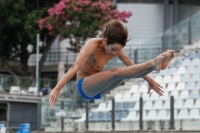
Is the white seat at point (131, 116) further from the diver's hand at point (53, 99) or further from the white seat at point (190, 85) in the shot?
the diver's hand at point (53, 99)

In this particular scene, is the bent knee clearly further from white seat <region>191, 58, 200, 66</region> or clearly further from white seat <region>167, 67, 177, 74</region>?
white seat <region>167, 67, 177, 74</region>

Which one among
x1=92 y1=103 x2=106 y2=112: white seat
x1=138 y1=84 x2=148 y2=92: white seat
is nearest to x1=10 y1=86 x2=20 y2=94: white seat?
x1=92 y1=103 x2=106 y2=112: white seat

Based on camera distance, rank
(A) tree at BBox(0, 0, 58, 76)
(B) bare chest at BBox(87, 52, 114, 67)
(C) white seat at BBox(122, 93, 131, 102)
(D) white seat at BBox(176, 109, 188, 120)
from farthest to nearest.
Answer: (A) tree at BBox(0, 0, 58, 76) → (C) white seat at BBox(122, 93, 131, 102) → (D) white seat at BBox(176, 109, 188, 120) → (B) bare chest at BBox(87, 52, 114, 67)

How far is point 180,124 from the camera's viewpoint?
21.2m

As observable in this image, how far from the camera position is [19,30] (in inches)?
1487

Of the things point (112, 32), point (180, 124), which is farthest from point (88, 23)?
point (112, 32)

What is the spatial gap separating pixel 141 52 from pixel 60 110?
4201mm

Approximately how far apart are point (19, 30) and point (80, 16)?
14.9 feet

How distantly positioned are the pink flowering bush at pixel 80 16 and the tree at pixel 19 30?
3.80 ft

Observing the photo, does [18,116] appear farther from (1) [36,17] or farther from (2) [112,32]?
(2) [112,32]

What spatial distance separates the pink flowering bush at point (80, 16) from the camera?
114 ft

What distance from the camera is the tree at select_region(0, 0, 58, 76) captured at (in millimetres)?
36594

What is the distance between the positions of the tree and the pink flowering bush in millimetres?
1159

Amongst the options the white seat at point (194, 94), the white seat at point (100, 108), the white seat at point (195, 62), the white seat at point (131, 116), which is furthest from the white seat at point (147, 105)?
the white seat at point (195, 62)
